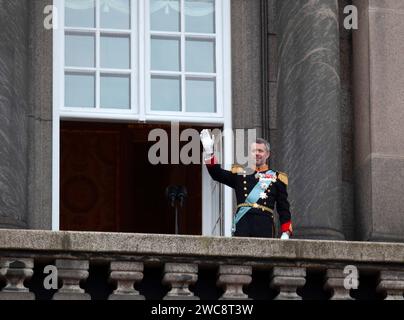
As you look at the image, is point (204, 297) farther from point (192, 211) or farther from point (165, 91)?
point (192, 211)

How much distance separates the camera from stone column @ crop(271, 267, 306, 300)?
20.4 m

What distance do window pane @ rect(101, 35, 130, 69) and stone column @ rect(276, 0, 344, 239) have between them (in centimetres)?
176

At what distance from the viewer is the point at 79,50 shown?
24.2 m

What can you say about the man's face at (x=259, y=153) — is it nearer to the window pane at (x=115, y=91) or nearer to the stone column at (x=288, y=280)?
the stone column at (x=288, y=280)

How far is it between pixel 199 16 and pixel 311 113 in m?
1.85

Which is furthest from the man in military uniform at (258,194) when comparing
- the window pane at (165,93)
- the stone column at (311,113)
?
the window pane at (165,93)

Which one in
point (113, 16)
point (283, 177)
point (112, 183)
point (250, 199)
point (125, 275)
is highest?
point (113, 16)

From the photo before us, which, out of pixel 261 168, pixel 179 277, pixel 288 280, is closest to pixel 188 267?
pixel 179 277

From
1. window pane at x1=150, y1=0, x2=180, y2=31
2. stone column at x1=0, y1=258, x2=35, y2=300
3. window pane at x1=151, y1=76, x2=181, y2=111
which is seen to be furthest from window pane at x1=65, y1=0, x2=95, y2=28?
stone column at x1=0, y1=258, x2=35, y2=300

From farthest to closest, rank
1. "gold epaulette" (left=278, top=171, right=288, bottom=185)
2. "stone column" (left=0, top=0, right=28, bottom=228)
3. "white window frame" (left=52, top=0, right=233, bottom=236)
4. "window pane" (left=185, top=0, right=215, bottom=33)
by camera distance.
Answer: "window pane" (left=185, top=0, right=215, bottom=33) < "white window frame" (left=52, top=0, right=233, bottom=236) < "stone column" (left=0, top=0, right=28, bottom=228) < "gold epaulette" (left=278, top=171, right=288, bottom=185)

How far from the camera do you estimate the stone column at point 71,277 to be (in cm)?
1992

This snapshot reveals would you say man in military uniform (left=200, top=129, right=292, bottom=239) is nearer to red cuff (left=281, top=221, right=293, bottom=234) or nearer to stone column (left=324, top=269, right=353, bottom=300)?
red cuff (left=281, top=221, right=293, bottom=234)

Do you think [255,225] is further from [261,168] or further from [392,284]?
[392,284]
